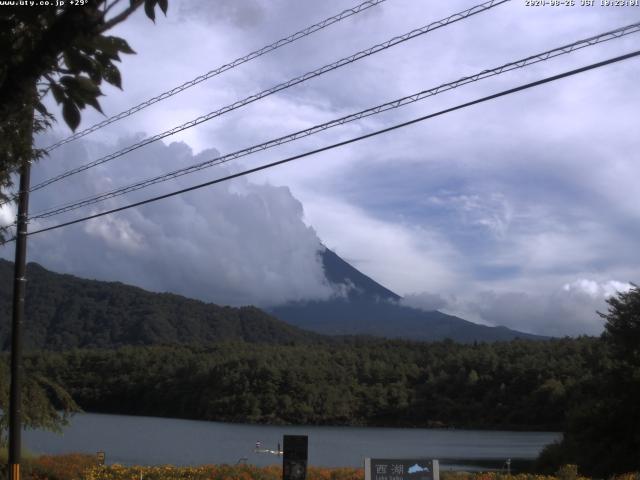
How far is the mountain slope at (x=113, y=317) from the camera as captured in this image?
15812 centimetres

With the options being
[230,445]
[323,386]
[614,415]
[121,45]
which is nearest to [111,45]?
[121,45]

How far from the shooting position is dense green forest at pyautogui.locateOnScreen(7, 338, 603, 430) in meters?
77.8

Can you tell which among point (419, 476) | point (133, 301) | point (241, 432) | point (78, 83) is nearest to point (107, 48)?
point (78, 83)

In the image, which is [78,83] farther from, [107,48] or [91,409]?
[91,409]

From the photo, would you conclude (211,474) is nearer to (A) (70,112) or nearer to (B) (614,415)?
(A) (70,112)

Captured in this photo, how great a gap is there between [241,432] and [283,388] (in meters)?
23.6

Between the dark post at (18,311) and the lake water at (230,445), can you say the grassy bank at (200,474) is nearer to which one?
the dark post at (18,311)

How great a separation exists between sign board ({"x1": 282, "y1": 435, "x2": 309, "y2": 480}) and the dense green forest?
6586 centimetres

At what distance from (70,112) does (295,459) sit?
8115 mm

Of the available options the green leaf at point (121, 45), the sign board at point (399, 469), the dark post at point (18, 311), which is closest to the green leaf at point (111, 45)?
the green leaf at point (121, 45)

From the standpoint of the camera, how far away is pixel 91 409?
83.9 metres

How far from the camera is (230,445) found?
152 feet

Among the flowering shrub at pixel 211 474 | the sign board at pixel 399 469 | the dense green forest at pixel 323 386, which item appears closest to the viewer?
the sign board at pixel 399 469

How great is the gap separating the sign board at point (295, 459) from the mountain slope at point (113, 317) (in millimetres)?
137831
